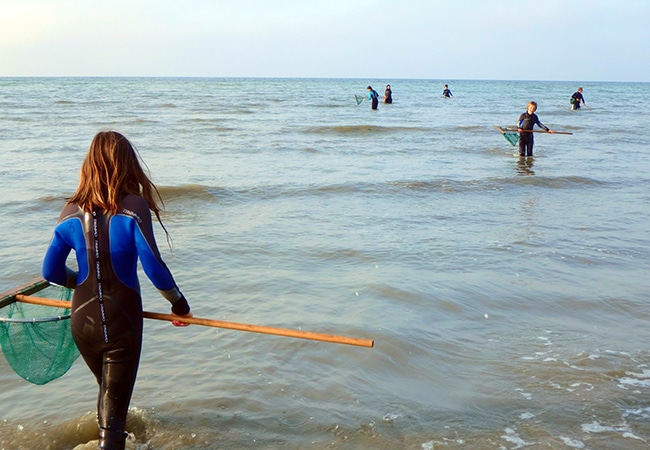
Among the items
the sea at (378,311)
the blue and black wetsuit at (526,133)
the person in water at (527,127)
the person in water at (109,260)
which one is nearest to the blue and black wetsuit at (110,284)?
the person in water at (109,260)

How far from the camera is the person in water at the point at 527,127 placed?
1568 centimetres

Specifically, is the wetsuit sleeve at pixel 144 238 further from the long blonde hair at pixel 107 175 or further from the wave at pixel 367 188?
the wave at pixel 367 188

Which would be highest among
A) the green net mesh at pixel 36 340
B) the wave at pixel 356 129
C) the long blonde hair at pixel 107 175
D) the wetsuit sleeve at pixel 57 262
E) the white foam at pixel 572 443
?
the long blonde hair at pixel 107 175

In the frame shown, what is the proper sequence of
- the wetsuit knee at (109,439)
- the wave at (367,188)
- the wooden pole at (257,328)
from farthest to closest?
the wave at (367,188) → the wetsuit knee at (109,439) → the wooden pole at (257,328)

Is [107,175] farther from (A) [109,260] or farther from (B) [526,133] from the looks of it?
(B) [526,133]

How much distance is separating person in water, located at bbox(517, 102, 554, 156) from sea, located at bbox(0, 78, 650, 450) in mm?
1794

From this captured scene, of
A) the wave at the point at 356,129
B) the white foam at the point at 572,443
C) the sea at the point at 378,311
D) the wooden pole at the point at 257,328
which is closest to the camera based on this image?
the wooden pole at the point at 257,328

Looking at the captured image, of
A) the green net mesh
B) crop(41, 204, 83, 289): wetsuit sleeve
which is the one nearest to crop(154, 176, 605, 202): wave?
the green net mesh

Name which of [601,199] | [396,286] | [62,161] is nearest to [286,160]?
[62,161]

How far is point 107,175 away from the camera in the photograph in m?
2.82

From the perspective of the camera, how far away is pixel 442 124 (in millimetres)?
28594

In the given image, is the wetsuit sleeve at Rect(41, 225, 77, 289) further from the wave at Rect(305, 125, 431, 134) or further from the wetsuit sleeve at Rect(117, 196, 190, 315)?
the wave at Rect(305, 125, 431, 134)

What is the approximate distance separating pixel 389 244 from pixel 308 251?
3.61 ft

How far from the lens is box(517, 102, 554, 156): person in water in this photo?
1568 cm
